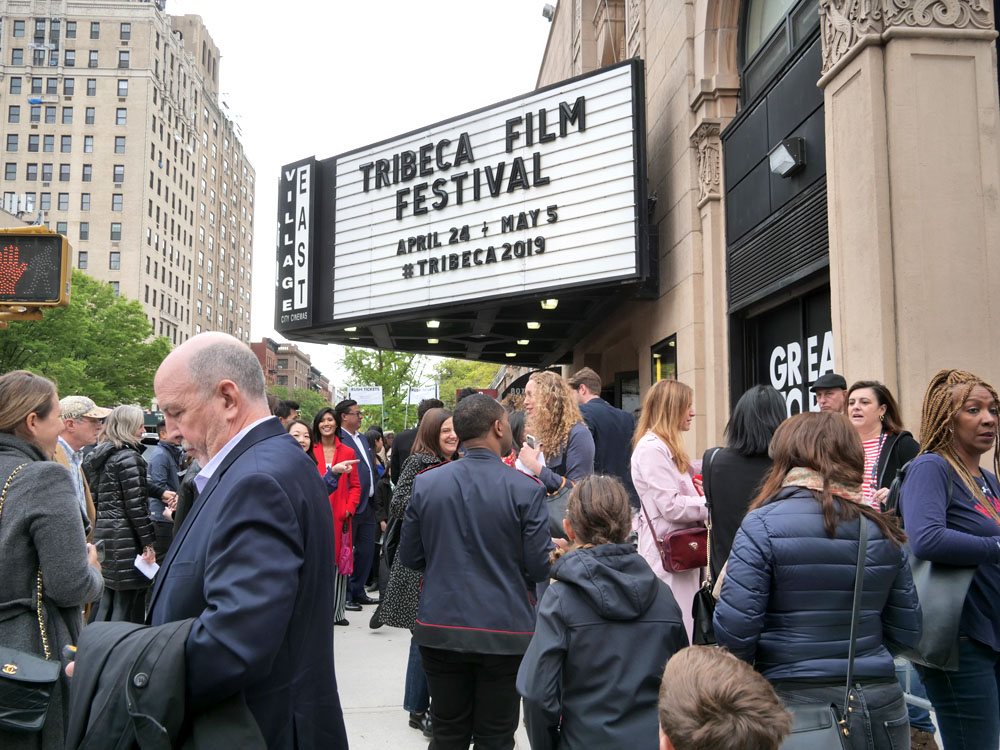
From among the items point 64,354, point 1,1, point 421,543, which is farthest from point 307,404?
point 421,543

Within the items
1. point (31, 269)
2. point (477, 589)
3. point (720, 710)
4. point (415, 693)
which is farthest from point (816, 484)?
point (31, 269)

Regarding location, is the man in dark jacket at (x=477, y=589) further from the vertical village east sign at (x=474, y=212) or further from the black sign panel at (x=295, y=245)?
the black sign panel at (x=295, y=245)

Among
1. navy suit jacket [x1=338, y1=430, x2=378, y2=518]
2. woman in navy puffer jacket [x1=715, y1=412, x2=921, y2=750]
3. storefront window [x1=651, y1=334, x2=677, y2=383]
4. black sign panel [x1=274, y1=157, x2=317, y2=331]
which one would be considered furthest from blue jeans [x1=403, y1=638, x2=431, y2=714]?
black sign panel [x1=274, y1=157, x2=317, y2=331]

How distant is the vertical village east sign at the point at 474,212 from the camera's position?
11773 millimetres

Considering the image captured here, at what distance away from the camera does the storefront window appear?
12008mm

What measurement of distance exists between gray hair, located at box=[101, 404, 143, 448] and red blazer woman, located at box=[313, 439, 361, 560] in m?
2.28

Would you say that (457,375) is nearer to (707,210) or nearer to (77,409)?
(707,210)

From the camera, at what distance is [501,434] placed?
396cm

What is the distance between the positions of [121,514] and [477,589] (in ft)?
12.1

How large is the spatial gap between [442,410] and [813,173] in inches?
190

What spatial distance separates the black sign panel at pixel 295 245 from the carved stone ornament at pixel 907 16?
11.9 m

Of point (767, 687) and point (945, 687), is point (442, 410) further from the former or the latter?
point (767, 687)

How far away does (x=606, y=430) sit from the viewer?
641cm

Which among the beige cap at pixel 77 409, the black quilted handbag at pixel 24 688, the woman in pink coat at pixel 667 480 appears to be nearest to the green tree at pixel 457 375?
the beige cap at pixel 77 409
